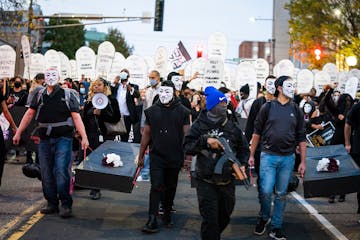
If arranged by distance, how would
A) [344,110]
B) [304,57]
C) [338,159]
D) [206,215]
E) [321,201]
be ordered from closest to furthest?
[206,215]
[338,159]
[321,201]
[344,110]
[304,57]

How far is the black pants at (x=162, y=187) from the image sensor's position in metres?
8.12

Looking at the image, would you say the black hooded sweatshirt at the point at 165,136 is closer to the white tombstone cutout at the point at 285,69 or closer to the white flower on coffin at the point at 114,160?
the white flower on coffin at the point at 114,160

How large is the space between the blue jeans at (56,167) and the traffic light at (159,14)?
2036 cm

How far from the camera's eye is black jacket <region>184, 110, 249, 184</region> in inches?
258

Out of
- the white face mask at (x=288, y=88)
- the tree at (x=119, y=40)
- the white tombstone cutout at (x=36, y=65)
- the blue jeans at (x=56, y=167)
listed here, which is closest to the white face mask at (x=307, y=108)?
the white face mask at (x=288, y=88)

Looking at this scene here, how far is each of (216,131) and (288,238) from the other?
6.80ft

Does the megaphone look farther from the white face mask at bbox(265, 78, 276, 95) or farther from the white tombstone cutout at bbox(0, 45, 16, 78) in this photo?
the white tombstone cutout at bbox(0, 45, 16, 78)

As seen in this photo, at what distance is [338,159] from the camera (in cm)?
895

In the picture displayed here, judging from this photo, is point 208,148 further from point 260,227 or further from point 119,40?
point 119,40

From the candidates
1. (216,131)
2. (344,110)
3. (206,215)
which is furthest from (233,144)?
(344,110)

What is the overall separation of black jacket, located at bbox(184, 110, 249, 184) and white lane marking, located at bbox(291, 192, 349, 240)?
2.09 metres

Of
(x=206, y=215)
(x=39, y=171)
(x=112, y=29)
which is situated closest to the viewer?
(x=206, y=215)

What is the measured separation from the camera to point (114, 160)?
29.0 ft

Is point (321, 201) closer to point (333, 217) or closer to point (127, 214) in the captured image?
point (333, 217)
